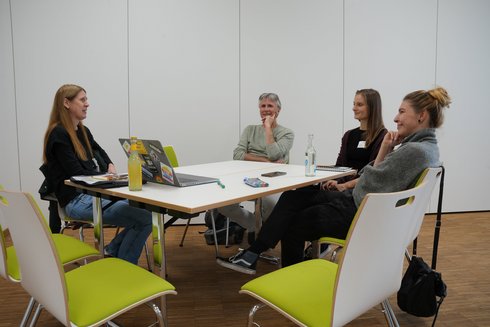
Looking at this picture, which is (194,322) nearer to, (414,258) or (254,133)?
(414,258)

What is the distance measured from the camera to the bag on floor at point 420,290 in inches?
61.1

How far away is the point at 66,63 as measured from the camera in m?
3.67

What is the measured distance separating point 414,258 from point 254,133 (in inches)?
82.6

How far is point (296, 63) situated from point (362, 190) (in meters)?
2.41

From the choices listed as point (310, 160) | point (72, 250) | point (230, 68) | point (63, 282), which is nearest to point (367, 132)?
point (310, 160)

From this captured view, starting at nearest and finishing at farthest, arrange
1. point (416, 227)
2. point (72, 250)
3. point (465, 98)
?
point (416, 227)
point (72, 250)
point (465, 98)

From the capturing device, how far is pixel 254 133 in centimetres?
349

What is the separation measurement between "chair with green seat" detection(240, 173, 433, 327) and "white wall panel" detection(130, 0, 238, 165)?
106 inches

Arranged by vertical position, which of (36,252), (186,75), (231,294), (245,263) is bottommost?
(231,294)

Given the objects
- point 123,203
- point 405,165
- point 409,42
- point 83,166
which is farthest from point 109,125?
point 409,42

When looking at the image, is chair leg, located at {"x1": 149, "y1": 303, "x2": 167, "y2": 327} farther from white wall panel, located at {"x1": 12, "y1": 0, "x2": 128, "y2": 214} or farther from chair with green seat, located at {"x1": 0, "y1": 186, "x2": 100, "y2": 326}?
white wall panel, located at {"x1": 12, "y1": 0, "x2": 128, "y2": 214}

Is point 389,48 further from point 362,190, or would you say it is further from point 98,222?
point 98,222

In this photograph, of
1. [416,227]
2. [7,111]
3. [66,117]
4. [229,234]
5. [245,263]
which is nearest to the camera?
[416,227]

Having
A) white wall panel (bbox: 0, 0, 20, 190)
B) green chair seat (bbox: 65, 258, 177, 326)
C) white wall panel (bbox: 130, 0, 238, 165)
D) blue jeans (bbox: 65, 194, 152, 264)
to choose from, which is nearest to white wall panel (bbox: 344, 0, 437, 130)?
white wall panel (bbox: 130, 0, 238, 165)
